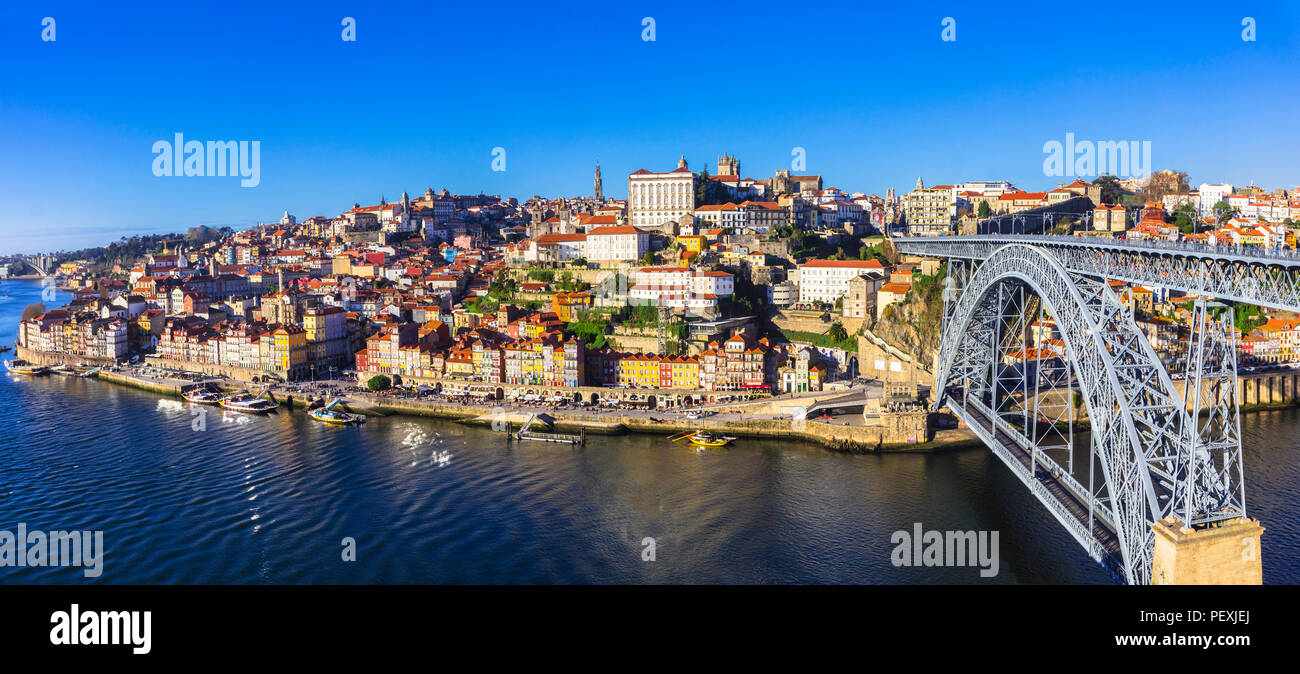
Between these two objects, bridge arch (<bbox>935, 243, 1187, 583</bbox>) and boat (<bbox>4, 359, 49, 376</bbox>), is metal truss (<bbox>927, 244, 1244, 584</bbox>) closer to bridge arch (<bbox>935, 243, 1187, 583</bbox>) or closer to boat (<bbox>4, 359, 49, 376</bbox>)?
bridge arch (<bbox>935, 243, 1187, 583</bbox>)

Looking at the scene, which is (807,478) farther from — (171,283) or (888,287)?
(171,283)

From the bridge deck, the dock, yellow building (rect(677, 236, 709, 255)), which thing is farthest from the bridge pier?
yellow building (rect(677, 236, 709, 255))

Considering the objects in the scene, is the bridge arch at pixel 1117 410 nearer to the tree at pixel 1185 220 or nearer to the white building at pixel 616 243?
the tree at pixel 1185 220

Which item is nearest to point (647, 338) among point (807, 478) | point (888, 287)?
point (888, 287)

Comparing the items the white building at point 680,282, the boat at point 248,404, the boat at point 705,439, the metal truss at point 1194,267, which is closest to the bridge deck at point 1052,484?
the metal truss at point 1194,267

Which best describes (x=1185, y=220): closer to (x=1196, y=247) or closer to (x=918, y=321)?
(x=918, y=321)
